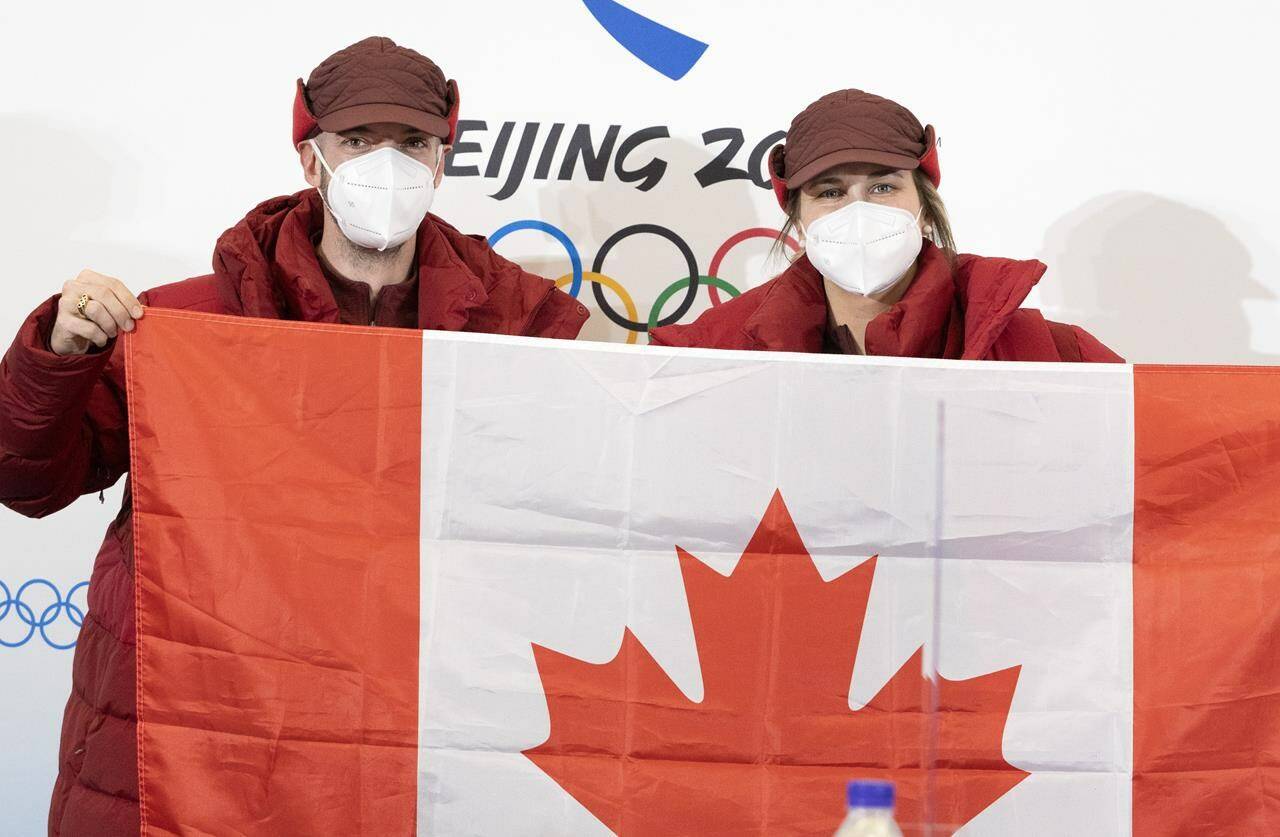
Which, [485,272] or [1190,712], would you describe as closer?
[1190,712]

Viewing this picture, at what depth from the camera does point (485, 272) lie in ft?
6.18

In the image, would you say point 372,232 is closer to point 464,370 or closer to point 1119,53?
point 464,370

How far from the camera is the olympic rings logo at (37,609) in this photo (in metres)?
2.31

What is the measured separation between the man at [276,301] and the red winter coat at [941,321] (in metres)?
0.28

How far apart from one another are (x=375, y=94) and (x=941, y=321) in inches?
31.0

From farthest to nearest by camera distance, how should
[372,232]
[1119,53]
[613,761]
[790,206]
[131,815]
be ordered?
1. [1119,53]
2. [790,206]
3. [372,232]
4. [131,815]
5. [613,761]

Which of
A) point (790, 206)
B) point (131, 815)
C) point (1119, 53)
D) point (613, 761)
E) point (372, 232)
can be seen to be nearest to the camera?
point (613, 761)

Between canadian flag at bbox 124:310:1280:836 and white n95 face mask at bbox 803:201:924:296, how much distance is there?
292mm

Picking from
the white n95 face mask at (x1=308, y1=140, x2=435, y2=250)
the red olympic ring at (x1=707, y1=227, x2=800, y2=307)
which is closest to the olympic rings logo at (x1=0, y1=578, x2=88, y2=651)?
the white n95 face mask at (x1=308, y1=140, x2=435, y2=250)

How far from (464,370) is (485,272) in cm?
40

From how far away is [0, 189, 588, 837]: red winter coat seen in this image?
1548 mm

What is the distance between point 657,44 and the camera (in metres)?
2.25

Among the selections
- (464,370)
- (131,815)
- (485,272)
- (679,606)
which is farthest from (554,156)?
(131,815)

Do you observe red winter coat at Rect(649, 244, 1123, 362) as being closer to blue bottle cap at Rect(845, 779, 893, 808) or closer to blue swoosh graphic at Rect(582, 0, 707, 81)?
blue swoosh graphic at Rect(582, 0, 707, 81)
